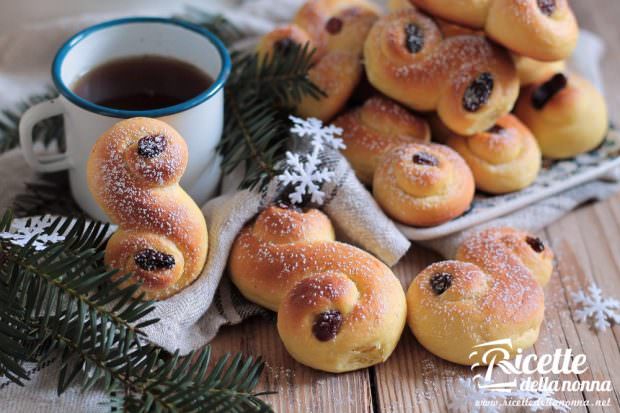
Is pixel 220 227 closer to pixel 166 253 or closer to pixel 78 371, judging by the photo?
pixel 166 253

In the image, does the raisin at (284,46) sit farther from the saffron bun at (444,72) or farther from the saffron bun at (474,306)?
the saffron bun at (474,306)

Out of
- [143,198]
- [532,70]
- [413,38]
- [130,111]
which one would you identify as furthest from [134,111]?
[532,70]

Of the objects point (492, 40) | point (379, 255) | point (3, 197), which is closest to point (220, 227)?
point (379, 255)

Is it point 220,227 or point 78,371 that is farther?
point 220,227

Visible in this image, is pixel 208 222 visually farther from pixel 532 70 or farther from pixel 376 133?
pixel 532 70

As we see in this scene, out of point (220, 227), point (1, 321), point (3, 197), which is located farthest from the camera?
point (3, 197)

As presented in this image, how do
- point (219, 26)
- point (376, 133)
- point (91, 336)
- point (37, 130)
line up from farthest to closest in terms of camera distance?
point (219, 26)
point (37, 130)
point (376, 133)
point (91, 336)
